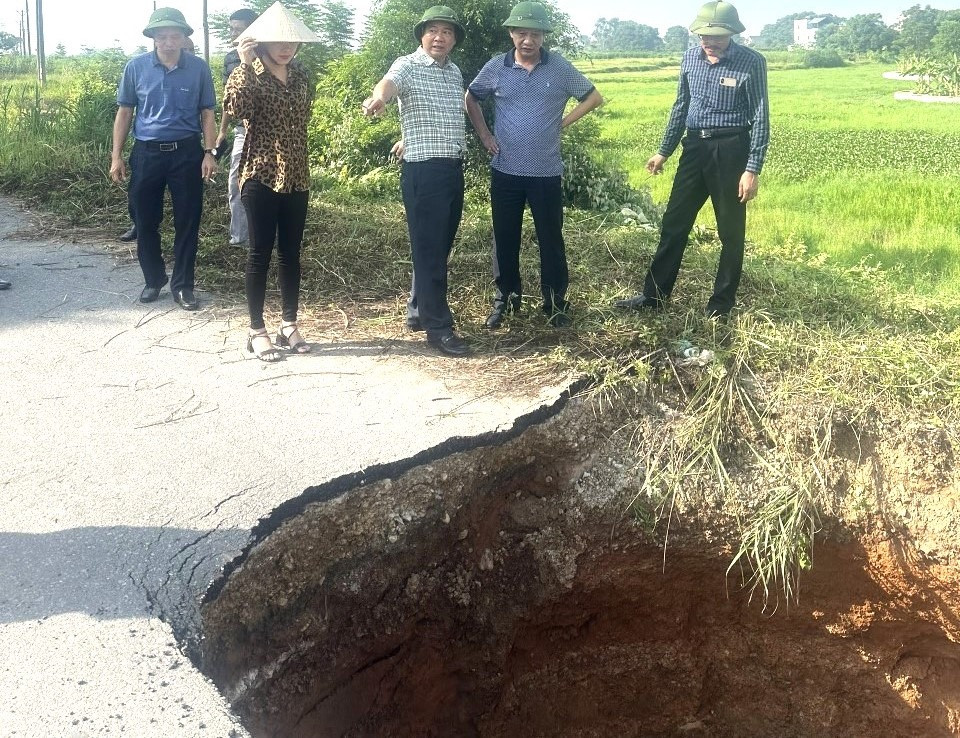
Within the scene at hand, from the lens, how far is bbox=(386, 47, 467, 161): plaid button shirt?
4.52 metres

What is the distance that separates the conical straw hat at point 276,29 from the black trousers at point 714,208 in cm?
208

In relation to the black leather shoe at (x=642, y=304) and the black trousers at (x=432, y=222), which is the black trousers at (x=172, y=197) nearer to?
the black trousers at (x=432, y=222)

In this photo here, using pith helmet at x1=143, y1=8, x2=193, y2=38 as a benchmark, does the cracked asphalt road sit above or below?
below

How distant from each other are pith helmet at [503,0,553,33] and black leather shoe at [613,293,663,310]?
1631mm

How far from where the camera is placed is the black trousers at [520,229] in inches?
194

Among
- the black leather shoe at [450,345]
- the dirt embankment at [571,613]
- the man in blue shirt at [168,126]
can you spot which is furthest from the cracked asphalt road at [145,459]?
the man in blue shirt at [168,126]

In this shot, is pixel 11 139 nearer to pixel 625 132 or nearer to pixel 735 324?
pixel 735 324

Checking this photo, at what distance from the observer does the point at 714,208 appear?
189 inches

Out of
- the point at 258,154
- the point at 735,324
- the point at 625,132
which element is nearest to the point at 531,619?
the point at 735,324

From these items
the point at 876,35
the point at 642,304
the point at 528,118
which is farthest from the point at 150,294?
the point at 876,35

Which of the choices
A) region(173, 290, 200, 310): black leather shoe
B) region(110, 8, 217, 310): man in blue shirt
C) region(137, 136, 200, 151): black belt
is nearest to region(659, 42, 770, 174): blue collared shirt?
region(110, 8, 217, 310): man in blue shirt

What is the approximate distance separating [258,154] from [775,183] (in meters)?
7.50

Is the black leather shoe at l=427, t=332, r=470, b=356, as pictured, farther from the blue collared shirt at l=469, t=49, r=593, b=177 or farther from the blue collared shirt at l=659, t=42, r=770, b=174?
the blue collared shirt at l=659, t=42, r=770, b=174

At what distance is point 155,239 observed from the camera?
5.64 metres
